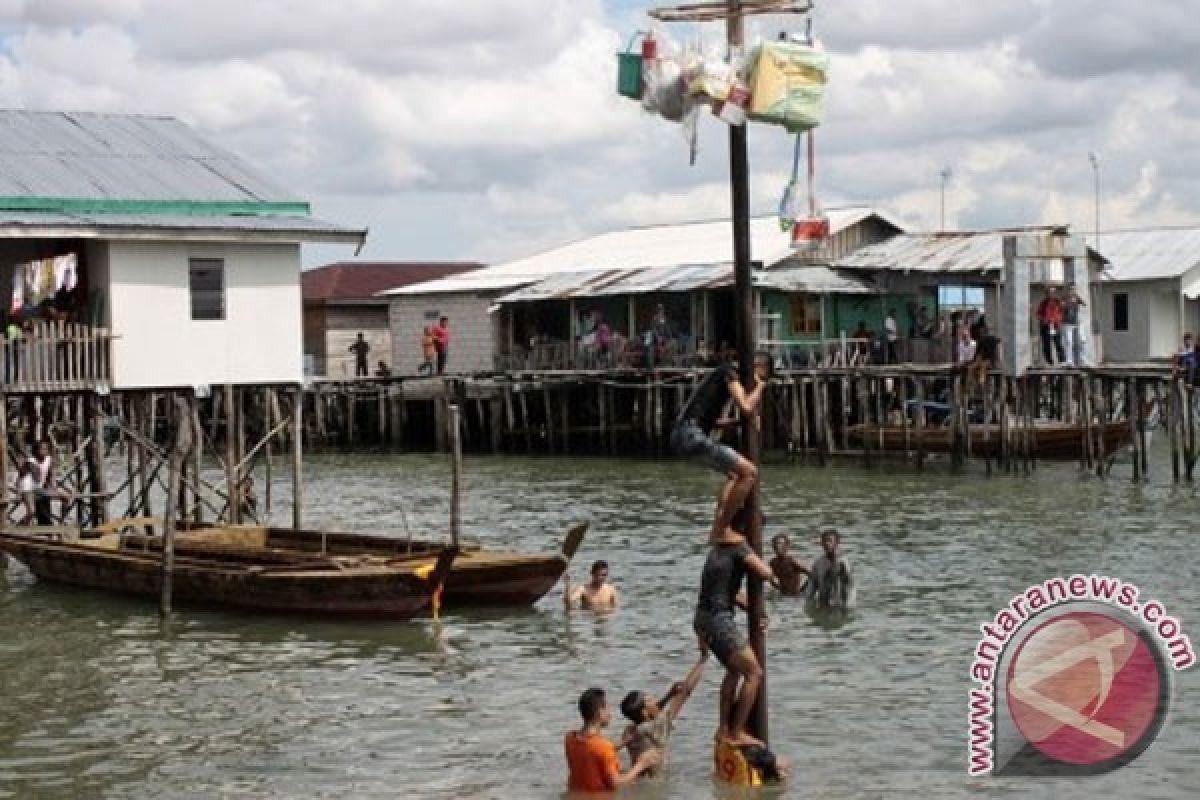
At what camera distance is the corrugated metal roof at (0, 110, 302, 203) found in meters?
26.0

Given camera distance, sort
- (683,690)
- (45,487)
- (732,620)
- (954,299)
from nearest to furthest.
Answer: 1. (732,620)
2. (683,690)
3. (45,487)
4. (954,299)

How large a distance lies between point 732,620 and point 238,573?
9.84 m

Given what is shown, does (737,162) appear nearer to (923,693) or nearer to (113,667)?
(923,693)

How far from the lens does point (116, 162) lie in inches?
1083

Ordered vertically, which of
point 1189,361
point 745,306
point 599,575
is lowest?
point 599,575

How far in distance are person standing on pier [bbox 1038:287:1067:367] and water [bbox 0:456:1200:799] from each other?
300 inches

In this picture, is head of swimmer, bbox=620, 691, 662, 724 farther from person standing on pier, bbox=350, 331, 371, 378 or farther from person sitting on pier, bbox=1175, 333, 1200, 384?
person standing on pier, bbox=350, 331, 371, 378

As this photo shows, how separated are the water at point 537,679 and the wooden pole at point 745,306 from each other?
1580mm

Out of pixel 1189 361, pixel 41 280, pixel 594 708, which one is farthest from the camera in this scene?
pixel 1189 361

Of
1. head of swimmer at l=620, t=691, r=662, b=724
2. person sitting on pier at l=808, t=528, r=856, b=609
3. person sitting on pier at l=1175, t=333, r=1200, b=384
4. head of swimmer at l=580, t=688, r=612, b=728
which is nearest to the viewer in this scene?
head of swimmer at l=580, t=688, r=612, b=728

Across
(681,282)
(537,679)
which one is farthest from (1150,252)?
(537,679)

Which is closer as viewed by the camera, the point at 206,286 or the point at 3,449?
the point at 3,449

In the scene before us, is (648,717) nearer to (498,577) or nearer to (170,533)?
(498,577)

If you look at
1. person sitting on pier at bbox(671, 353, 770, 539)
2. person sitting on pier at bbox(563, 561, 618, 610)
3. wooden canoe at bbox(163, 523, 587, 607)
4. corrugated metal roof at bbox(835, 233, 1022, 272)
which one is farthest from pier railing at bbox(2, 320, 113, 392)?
corrugated metal roof at bbox(835, 233, 1022, 272)
